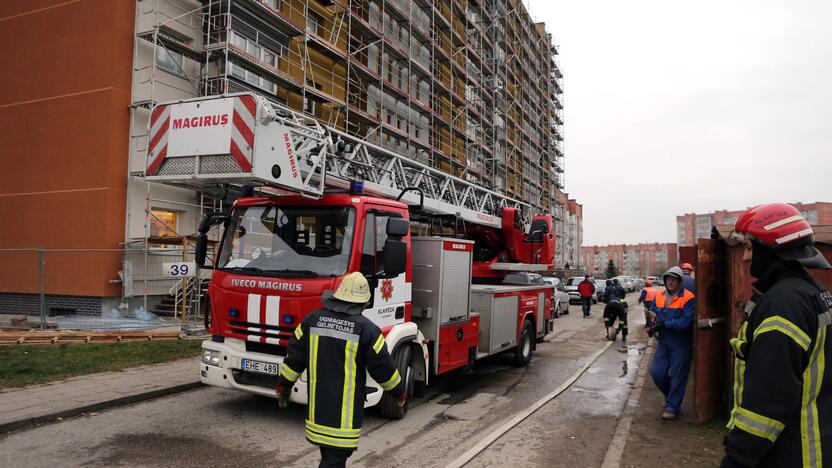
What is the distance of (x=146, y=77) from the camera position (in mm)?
15461

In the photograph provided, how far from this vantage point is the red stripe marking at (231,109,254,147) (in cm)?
519

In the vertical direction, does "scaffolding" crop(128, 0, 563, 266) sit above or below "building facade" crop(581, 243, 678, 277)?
above

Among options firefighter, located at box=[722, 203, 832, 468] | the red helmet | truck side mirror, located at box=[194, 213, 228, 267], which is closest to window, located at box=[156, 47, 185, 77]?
truck side mirror, located at box=[194, 213, 228, 267]

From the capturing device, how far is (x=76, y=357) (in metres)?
8.38

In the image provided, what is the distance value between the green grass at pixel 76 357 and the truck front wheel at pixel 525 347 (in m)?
5.72

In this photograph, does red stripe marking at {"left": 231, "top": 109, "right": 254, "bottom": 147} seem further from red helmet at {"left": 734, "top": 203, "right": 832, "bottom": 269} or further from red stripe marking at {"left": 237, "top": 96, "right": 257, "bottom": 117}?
red helmet at {"left": 734, "top": 203, "right": 832, "bottom": 269}

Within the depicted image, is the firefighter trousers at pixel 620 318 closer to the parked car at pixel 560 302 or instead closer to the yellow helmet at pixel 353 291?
the parked car at pixel 560 302

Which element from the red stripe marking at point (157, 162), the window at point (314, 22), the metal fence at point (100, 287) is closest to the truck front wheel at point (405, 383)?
the red stripe marking at point (157, 162)

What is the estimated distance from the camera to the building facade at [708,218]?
2753 inches

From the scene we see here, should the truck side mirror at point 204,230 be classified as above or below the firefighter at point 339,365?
above

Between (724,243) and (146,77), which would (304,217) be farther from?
(146,77)

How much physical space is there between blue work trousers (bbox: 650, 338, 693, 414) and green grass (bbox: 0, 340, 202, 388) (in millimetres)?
7416

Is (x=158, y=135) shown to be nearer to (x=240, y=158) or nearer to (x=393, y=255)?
(x=240, y=158)

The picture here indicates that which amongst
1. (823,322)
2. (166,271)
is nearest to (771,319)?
(823,322)
